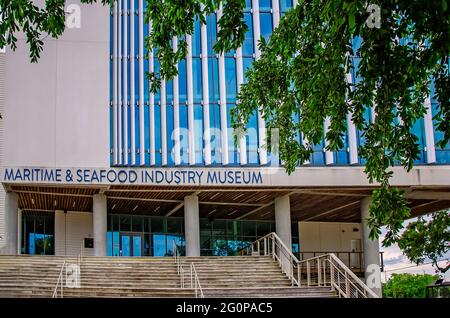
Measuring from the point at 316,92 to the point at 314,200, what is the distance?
2554 centimetres

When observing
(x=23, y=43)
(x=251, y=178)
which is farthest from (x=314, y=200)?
(x=23, y=43)

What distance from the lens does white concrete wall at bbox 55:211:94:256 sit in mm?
34688

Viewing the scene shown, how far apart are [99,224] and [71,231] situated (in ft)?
18.6

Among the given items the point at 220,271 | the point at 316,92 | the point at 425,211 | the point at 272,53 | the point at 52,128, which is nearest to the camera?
the point at 316,92

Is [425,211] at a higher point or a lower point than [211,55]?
lower

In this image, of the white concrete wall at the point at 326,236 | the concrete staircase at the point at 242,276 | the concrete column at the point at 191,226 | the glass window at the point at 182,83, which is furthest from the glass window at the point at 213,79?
the white concrete wall at the point at 326,236

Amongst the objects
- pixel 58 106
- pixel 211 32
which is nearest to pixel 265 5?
pixel 211 32

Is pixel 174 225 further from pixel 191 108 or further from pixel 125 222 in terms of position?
pixel 191 108

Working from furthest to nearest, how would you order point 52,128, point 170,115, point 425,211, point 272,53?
point 425,211, point 170,115, point 52,128, point 272,53

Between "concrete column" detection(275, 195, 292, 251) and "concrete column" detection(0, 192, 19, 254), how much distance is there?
1121 cm

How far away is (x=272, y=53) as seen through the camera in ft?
31.3
